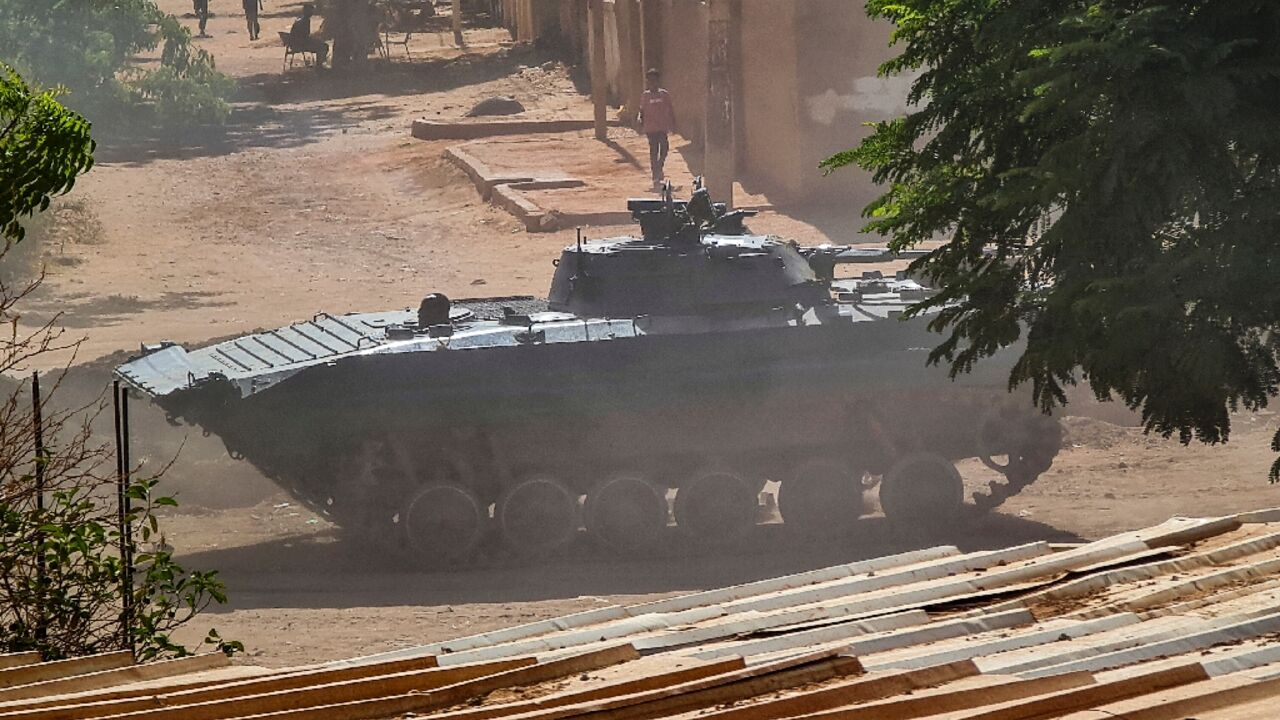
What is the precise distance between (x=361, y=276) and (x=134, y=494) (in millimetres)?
14121

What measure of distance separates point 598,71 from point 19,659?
71.9 ft

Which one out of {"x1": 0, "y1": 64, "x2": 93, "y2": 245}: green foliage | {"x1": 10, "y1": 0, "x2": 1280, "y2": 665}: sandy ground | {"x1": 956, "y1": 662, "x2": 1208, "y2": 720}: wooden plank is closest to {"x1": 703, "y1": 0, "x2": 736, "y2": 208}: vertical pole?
{"x1": 10, "y1": 0, "x2": 1280, "y2": 665}: sandy ground

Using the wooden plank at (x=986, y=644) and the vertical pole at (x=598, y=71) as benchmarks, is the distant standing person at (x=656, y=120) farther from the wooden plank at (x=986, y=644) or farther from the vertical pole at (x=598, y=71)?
the wooden plank at (x=986, y=644)

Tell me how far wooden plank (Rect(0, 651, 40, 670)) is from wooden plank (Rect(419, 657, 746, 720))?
1977 mm

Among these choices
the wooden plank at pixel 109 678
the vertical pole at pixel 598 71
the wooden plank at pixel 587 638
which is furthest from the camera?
the vertical pole at pixel 598 71

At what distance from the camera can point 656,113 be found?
75.4 ft

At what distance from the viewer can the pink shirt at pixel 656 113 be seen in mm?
22953

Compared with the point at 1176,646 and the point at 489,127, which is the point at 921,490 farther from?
the point at 489,127

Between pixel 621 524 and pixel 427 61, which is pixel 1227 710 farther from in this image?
pixel 427 61

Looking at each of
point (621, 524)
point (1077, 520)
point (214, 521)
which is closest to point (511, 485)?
point (621, 524)

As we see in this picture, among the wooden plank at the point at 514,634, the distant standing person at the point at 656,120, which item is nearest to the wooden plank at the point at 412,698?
the wooden plank at the point at 514,634

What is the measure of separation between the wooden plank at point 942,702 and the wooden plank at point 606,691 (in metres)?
0.35

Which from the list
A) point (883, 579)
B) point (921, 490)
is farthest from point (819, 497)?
point (883, 579)

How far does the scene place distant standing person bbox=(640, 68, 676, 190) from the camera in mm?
22969
